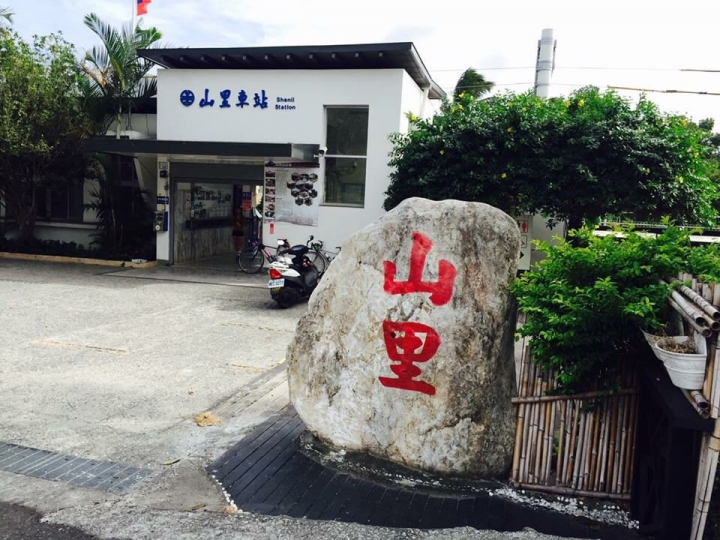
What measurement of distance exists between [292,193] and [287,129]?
1.45 metres

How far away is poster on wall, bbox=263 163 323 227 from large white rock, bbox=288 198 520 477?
30.0ft

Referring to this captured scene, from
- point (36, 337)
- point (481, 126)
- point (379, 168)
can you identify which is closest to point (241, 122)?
point (379, 168)

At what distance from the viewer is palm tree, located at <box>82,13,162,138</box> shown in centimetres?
1449

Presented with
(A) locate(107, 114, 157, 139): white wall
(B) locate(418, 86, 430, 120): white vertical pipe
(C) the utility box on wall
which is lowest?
(C) the utility box on wall

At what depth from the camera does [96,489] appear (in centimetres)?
400

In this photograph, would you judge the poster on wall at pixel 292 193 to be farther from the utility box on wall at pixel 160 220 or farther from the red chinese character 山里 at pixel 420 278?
the red chinese character 山里 at pixel 420 278

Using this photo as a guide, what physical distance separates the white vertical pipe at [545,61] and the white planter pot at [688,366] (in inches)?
518

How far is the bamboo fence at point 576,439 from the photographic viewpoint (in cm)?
386

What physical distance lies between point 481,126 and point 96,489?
9.03m

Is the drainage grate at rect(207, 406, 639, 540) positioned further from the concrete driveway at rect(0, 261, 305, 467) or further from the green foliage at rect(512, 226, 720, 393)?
the green foliage at rect(512, 226, 720, 393)

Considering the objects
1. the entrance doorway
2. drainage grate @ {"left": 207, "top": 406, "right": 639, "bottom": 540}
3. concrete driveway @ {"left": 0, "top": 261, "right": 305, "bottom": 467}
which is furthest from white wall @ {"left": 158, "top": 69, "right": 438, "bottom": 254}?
drainage grate @ {"left": 207, "top": 406, "right": 639, "bottom": 540}

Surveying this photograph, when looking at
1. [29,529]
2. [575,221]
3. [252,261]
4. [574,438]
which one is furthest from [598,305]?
[252,261]

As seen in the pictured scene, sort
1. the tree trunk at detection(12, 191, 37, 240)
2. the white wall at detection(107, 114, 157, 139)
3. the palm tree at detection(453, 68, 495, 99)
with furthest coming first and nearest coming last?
the palm tree at detection(453, 68, 495, 99) → the white wall at detection(107, 114, 157, 139) → the tree trunk at detection(12, 191, 37, 240)

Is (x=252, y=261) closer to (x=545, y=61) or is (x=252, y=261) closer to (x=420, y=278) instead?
(x=545, y=61)
